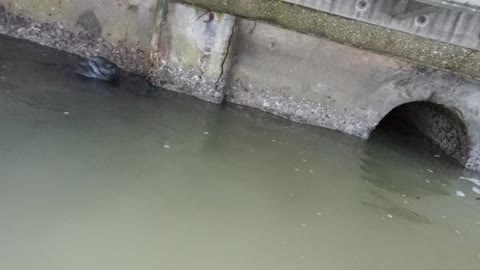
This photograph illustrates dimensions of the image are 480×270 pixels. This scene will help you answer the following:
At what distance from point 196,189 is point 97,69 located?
2542 millimetres

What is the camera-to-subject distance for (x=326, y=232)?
14.7 ft

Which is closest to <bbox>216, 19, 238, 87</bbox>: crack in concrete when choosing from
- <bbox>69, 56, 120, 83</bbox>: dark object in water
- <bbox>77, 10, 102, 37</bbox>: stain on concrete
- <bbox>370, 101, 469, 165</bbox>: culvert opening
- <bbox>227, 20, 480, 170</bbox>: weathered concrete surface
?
<bbox>227, 20, 480, 170</bbox>: weathered concrete surface

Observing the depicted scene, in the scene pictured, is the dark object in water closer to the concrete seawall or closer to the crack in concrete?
the concrete seawall

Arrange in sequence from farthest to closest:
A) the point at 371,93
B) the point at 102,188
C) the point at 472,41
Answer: the point at 371,93 < the point at 472,41 < the point at 102,188

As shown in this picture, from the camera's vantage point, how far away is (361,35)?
230 inches

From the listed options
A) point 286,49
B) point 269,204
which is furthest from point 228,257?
point 286,49

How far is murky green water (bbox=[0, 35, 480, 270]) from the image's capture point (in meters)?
3.79

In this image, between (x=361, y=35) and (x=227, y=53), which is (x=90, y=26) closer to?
(x=227, y=53)

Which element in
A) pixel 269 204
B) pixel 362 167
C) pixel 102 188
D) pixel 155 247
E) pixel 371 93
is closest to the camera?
pixel 155 247

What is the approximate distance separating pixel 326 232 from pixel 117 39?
3.73m

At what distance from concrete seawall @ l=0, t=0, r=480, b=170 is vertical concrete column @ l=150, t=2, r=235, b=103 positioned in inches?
0.5

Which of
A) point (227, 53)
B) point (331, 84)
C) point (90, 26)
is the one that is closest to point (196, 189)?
point (227, 53)

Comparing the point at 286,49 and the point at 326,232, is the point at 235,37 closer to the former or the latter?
the point at 286,49

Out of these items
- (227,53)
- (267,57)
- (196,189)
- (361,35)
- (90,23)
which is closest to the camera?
(196,189)
